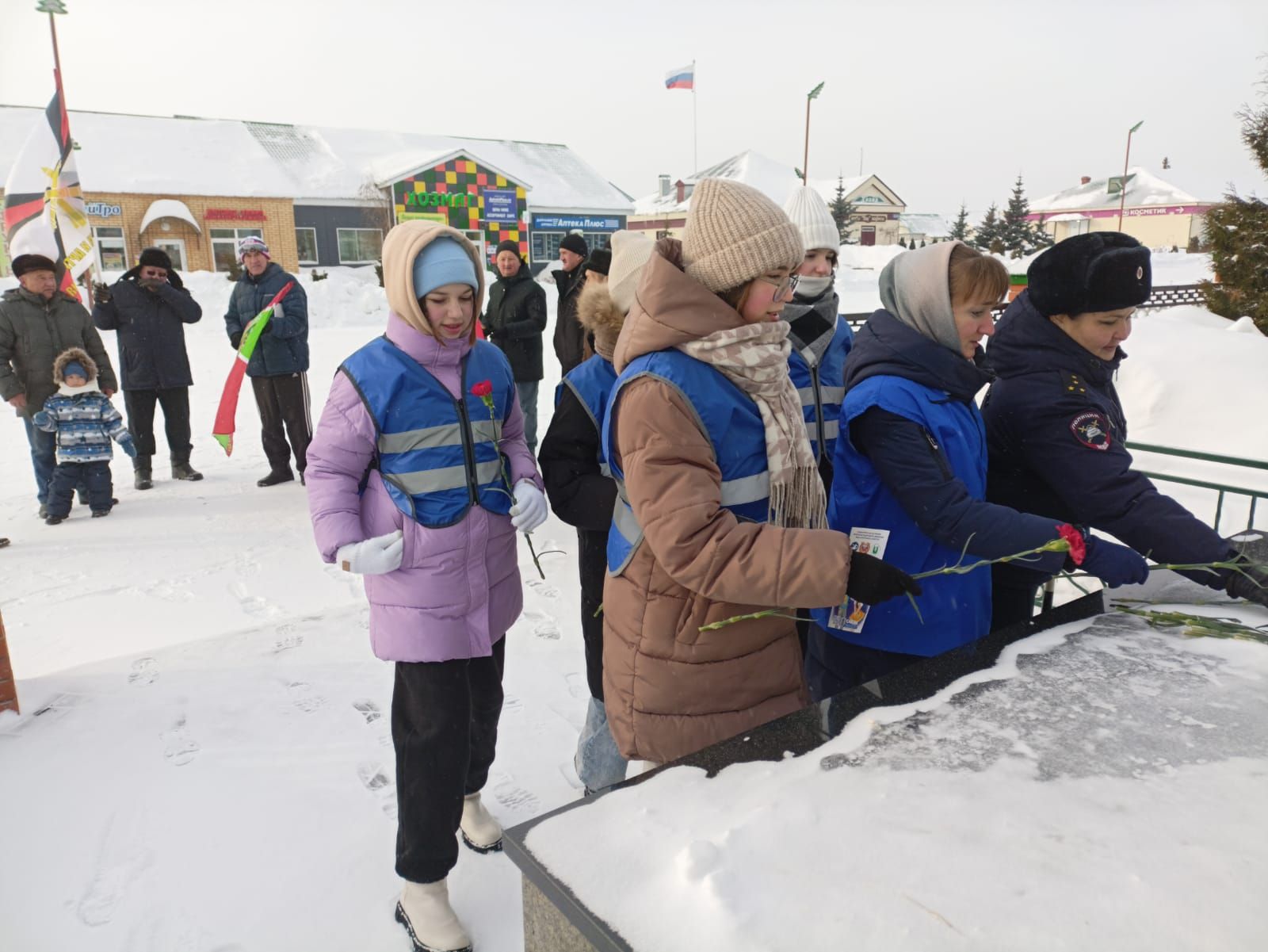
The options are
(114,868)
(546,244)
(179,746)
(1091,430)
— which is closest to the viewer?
(1091,430)

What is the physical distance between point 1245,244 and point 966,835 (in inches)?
596

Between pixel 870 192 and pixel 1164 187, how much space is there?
28993 mm

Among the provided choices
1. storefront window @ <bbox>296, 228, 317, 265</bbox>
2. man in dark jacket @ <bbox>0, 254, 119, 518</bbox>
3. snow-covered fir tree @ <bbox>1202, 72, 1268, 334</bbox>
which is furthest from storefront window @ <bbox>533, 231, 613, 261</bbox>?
man in dark jacket @ <bbox>0, 254, 119, 518</bbox>

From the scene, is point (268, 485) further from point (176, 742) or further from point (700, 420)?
point (700, 420)

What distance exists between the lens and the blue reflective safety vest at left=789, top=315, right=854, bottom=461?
95.0 inches

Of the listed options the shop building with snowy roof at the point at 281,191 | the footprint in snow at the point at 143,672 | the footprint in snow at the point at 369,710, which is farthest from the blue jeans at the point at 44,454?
the shop building with snowy roof at the point at 281,191

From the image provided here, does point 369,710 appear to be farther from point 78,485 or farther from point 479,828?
point 78,485

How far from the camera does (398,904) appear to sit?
2146 millimetres

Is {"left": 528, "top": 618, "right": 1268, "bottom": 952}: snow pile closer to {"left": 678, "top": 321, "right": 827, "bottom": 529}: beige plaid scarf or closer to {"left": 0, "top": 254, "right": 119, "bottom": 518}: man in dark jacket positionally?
{"left": 678, "top": 321, "right": 827, "bottom": 529}: beige plaid scarf

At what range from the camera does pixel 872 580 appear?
4.73 feet

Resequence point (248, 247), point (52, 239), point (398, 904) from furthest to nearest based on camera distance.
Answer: point (52, 239)
point (248, 247)
point (398, 904)

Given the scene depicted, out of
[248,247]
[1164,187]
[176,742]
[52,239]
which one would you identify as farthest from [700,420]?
[1164,187]

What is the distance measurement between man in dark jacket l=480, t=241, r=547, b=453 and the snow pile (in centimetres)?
529

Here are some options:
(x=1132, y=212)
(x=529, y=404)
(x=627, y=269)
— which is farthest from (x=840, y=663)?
(x=1132, y=212)
